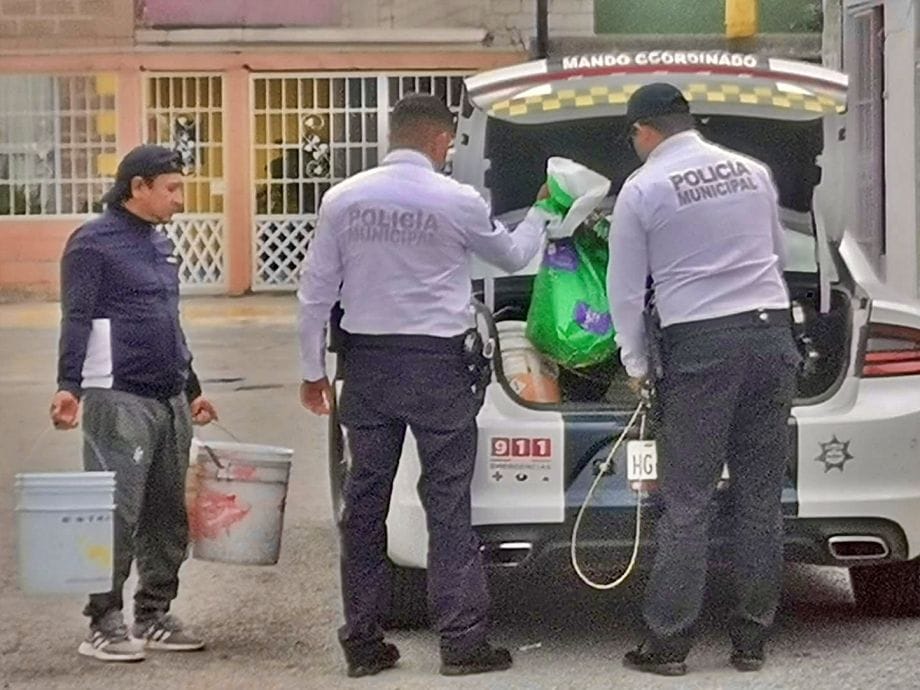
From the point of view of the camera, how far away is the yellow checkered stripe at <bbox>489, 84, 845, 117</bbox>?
660cm

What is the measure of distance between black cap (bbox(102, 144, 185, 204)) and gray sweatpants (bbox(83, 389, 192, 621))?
25.2 inches

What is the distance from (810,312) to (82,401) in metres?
2.42

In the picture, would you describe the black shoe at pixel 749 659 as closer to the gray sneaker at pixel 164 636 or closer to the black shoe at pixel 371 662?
the black shoe at pixel 371 662

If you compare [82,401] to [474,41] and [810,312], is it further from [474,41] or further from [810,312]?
[474,41]

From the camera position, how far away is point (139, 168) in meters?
6.49

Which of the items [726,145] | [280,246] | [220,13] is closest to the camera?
[726,145]

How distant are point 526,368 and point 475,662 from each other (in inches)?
40.4

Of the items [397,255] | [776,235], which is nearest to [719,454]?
[776,235]

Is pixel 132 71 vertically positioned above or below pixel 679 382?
above

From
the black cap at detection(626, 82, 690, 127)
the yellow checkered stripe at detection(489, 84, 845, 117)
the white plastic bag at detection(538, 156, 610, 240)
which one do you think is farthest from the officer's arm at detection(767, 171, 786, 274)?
the white plastic bag at detection(538, 156, 610, 240)

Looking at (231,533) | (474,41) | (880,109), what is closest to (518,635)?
(231,533)

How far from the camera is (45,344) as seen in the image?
18547mm

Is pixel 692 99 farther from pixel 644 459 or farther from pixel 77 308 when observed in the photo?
pixel 77 308

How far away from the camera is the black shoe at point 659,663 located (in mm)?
6184
